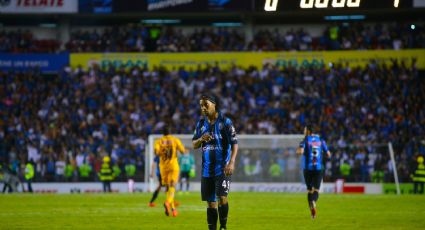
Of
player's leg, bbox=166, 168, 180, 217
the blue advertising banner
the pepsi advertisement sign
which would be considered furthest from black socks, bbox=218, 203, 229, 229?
the blue advertising banner

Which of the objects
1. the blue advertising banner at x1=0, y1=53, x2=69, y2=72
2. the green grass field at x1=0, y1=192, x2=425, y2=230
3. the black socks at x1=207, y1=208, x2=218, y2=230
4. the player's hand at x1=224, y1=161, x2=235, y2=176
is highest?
the blue advertising banner at x1=0, y1=53, x2=69, y2=72

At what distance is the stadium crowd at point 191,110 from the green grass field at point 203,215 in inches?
447

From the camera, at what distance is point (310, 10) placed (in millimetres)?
20719

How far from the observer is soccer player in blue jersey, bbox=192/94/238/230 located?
14.5m

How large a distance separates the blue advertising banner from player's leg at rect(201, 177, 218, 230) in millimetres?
35233

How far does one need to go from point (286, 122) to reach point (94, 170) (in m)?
9.97

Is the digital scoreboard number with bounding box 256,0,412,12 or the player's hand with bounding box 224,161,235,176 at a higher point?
the digital scoreboard number with bounding box 256,0,412,12

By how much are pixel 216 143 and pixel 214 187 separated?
2.45ft

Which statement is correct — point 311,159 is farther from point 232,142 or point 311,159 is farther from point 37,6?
point 37,6

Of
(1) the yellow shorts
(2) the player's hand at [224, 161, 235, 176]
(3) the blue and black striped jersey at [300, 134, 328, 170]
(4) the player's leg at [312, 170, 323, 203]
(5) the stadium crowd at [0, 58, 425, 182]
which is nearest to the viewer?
(2) the player's hand at [224, 161, 235, 176]

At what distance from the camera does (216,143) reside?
14.7m

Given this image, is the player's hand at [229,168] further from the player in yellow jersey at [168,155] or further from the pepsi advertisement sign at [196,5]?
the pepsi advertisement sign at [196,5]

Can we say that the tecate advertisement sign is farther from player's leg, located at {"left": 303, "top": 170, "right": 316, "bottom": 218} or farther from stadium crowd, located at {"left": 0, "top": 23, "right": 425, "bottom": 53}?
player's leg, located at {"left": 303, "top": 170, "right": 316, "bottom": 218}

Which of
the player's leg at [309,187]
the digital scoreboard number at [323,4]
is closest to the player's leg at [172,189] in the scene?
the player's leg at [309,187]
